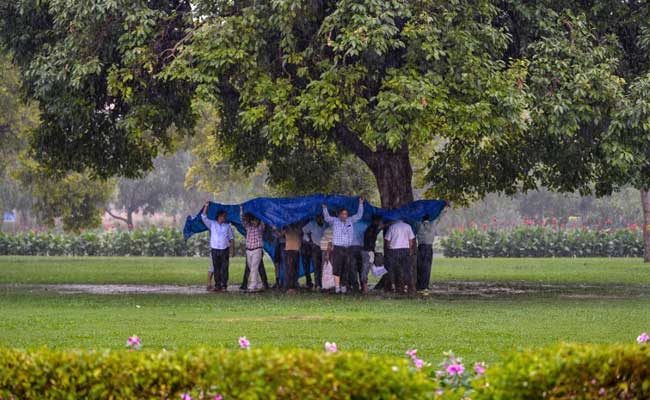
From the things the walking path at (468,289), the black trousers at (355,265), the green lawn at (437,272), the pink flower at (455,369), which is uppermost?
the black trousers at (355,265)

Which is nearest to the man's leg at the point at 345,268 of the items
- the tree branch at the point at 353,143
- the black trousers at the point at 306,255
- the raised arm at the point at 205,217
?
the black trousers at the point at 306,255

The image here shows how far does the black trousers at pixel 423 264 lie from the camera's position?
26.6m

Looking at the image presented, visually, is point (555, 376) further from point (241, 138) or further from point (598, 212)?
point (598, 212)

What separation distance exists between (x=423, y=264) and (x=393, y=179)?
1.96 meters

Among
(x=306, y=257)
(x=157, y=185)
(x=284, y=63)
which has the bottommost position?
(x=306, y=257)

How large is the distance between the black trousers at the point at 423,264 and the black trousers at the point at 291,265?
8.52 feet

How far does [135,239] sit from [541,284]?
99.2 ft

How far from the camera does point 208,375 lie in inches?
312

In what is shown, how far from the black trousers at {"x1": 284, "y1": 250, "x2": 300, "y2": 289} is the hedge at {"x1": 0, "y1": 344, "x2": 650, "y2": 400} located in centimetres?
1742

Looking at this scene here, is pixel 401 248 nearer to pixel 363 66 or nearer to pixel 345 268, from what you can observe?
pixel 345 268

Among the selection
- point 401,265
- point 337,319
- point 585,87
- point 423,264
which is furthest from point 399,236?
point 337,319

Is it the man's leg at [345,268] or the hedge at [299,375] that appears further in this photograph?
the man's leg at [345,268]

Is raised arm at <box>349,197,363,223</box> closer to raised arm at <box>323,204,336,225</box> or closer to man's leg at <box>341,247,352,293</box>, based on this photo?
raised arm at <box>323,204,336,225</box>

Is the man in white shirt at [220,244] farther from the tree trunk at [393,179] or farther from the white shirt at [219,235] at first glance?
the tree trunk at [393,179]
